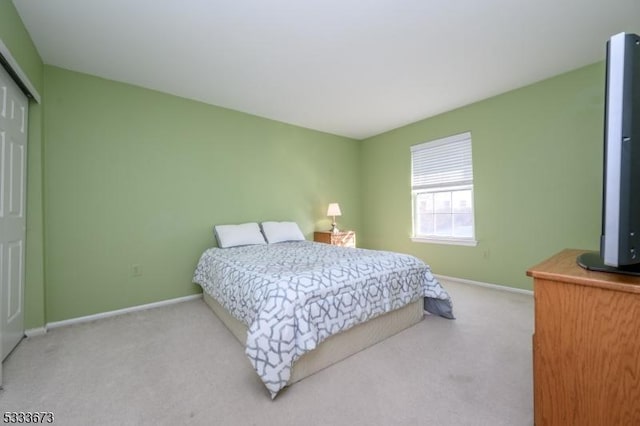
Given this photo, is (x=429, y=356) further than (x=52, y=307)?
No

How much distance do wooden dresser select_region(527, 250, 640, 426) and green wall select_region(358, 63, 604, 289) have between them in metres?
2.45

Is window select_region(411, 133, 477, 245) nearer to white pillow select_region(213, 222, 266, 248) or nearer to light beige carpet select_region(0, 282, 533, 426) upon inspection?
light beige carpet select_region(0, 282, 533, 426)

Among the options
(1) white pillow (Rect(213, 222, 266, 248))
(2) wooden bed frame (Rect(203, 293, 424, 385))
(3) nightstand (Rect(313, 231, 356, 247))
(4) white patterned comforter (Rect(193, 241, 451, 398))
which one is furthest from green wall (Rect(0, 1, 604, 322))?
(2) wooden bed frame (Rect(203, 293, 424, 385))

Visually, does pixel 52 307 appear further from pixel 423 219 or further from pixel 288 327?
pixel 423 219

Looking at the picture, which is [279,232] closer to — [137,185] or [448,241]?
[137,185]

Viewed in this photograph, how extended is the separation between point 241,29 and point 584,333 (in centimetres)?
261

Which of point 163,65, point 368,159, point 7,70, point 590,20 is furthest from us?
point 368,159

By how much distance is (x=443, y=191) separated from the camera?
3.82 metres

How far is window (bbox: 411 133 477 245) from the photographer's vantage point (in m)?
3.57

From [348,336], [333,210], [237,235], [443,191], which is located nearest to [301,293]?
[348,336]

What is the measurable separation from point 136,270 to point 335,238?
2.55m

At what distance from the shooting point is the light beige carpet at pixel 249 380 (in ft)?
4.39

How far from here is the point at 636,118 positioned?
2.74 feet

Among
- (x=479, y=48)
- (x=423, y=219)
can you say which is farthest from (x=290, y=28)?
(x=423, y=219)
